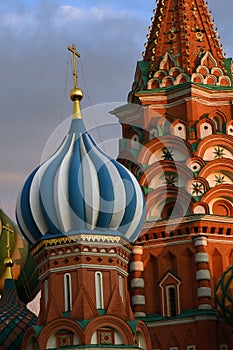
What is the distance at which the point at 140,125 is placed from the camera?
81.1 feet

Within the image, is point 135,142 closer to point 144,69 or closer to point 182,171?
point 182,171

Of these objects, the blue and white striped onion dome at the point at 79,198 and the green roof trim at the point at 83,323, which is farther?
the blue and white striped onion dome at the point at 79,198

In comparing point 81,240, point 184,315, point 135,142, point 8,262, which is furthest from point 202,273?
point 8,262

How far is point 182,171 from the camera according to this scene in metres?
23.6

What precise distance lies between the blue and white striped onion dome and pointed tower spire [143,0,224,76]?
5.07 m

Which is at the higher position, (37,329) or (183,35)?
(183,35)

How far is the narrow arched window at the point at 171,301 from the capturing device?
2270 centimetres

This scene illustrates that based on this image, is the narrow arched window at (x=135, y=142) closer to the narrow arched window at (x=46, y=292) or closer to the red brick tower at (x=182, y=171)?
the red brick tower at (x=182, y=171)

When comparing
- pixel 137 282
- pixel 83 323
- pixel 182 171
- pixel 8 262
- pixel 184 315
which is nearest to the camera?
pixel 83 323

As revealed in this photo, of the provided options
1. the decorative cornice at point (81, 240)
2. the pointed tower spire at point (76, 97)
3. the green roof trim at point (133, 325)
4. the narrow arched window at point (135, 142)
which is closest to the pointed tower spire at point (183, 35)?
the narrow arched window at point (135, 142)

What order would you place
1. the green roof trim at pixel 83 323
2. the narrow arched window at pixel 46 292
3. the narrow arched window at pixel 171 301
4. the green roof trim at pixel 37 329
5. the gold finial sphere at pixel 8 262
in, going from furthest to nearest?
the gold finial sphere at pixel 8 262, the narrow arched window at pixel 171 301, the narrow arched window at pixel 46 292, the green roof trim at pixel 37 329, the green roof trim at pixel 83 323

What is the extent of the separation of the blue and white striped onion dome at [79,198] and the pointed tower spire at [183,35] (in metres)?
5.07

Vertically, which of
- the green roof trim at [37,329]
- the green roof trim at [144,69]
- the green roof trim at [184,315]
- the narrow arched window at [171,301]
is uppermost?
the green roof trim at [144,69]

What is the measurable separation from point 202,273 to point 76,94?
4.59m
